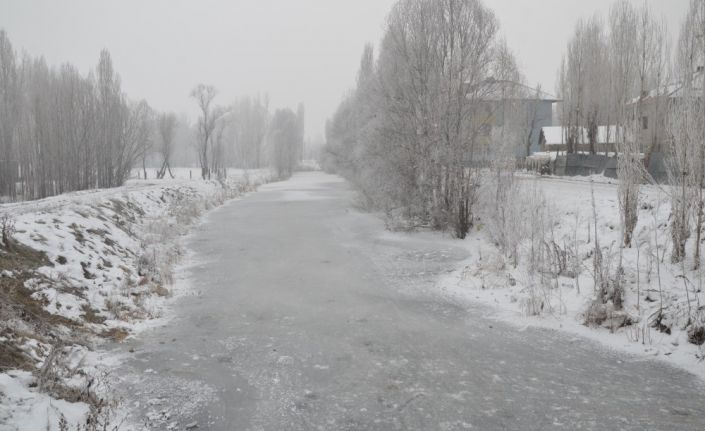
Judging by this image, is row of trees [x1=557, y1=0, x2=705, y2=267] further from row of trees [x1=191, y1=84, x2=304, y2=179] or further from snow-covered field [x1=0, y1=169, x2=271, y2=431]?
row of trees [x1=191, y1=84, x2=304, y2=179]

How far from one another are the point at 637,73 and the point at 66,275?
89.1 feet

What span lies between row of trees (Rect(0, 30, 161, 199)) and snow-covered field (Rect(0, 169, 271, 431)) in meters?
14.5

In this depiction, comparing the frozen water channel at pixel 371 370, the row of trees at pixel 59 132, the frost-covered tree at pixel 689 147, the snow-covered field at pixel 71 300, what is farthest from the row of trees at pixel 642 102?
the row of trees at pixel 59 132

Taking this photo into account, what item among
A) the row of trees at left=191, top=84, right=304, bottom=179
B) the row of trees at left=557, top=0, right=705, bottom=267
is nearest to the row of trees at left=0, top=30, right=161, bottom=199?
the row of trees at left=191, top=84, right=304, bottom=179

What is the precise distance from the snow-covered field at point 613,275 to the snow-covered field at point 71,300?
634cm

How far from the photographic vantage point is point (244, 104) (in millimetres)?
93375

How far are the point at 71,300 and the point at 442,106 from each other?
12766mm

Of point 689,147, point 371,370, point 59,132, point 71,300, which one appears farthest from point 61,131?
point 689,147

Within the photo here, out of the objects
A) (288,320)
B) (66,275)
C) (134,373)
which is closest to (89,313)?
(66,275)

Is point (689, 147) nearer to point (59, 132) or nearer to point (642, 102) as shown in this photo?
point (642, 102)

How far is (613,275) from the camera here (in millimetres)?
8555

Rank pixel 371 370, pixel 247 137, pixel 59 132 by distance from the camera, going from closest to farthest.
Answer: pixel 371 370
pixel 59 132
pixel 247 137

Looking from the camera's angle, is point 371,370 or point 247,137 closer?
point 371,370

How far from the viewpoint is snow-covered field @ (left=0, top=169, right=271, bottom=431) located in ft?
15.1
